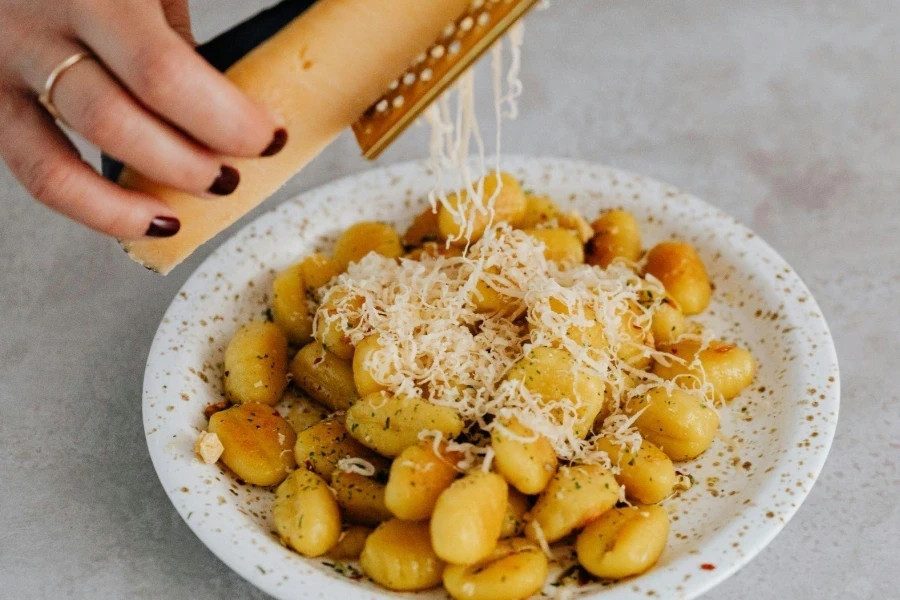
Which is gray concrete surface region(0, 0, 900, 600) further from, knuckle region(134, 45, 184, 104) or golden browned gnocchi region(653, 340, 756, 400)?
knuckle region(134, 45, 184, 104)

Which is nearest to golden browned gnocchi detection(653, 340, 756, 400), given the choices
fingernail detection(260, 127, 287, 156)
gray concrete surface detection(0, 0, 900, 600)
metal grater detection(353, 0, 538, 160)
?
gray concrete surface detection(0, 0, 900, 600)

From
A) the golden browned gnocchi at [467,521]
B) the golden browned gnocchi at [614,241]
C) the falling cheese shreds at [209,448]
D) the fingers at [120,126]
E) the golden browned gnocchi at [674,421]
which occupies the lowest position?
the falling cheese shreds at [209,448]

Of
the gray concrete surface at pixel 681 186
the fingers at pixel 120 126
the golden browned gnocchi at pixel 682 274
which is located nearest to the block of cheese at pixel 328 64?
the fingers at pixel 120 126

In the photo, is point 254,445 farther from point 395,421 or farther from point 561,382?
point 561,382

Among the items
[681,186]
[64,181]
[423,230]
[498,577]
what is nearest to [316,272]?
[423,230]

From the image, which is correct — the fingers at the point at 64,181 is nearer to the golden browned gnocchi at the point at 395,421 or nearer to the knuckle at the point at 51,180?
the knuckle at the point at 51,180

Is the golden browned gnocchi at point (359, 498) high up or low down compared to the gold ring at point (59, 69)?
down

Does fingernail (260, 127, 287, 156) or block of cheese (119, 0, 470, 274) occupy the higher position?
block of cheese (119, 0, 470, 274)
